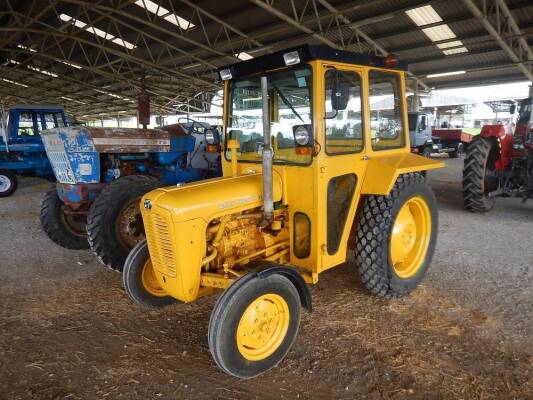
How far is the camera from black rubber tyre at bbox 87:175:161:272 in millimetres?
3783

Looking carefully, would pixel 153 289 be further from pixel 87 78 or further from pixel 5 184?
pixel 87 78

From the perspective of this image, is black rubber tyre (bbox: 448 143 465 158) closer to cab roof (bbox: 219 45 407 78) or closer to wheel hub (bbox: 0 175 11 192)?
cab roof (bbox: 219 45 407 78)

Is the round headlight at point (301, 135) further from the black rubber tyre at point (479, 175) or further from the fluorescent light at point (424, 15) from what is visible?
the fluorescent light at point (424, 15)

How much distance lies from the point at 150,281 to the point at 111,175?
2509 millimetres

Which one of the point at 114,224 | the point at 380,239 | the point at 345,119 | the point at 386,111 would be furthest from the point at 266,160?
the point at 114,224

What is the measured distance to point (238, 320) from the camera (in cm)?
218

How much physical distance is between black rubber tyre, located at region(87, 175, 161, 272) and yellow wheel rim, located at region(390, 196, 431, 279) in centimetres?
267

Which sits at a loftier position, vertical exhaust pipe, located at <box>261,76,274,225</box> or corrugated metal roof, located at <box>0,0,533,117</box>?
corrugated metal roof, located at <box>0,0,533,117</box>

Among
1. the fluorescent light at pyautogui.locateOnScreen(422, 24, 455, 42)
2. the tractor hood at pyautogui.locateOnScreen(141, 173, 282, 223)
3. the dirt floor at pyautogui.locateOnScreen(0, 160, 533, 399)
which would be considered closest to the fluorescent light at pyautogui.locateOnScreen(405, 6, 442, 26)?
the fluorescent light at pyautogui.locateOnScreen(422, 24, 455, 42)

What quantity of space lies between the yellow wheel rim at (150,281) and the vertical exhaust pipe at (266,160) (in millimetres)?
1115

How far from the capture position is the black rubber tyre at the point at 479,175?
20.3 feet

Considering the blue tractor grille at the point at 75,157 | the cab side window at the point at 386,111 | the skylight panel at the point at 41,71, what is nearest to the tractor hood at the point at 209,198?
the cab side window at the point at 386,111

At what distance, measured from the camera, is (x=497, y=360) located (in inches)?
96.0

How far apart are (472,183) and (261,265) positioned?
5229mm
